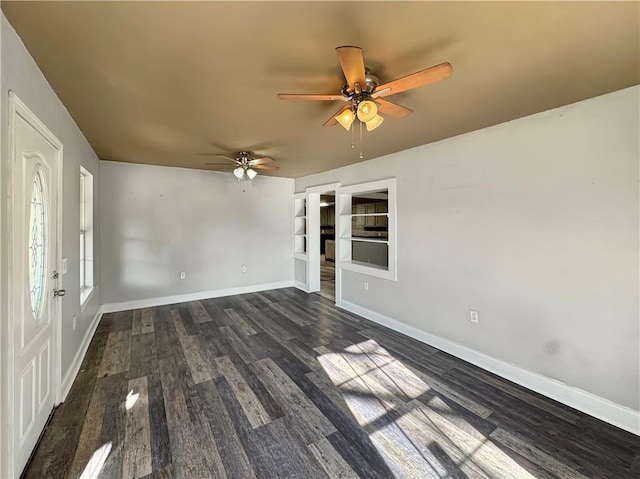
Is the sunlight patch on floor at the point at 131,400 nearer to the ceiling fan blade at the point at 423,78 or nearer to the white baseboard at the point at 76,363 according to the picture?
the white baseboard at the point at 76,363

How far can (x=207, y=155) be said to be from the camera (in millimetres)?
3957

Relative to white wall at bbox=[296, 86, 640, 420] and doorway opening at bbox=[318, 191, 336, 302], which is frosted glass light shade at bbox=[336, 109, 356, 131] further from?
doorway opening at bbox=[318, 191, 336, 302]

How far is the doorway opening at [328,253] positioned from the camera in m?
5.76

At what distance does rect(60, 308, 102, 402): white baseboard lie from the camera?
2.25 m

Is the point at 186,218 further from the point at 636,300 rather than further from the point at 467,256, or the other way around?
the point at 636,300

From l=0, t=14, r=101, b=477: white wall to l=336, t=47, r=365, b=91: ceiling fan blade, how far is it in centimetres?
164

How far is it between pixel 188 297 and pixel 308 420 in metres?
3.84

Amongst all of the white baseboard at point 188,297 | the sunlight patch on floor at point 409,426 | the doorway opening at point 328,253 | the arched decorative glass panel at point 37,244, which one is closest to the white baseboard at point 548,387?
the sunlight patch on floor at point 409,426

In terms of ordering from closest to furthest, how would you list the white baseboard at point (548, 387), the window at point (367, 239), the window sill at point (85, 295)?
1. the white baseboard at point (548, 387)
2. the window sill at point (85, 295)
3. the window at point (367, 239)

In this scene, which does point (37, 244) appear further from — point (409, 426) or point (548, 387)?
point (548, 387)

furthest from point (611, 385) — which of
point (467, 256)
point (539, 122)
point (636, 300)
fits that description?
point (539, 122)

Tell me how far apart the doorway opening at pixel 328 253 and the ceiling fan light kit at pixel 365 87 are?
3.18 m

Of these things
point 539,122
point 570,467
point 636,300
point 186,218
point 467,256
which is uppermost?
point 539,122

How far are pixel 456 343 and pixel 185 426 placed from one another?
272cm
